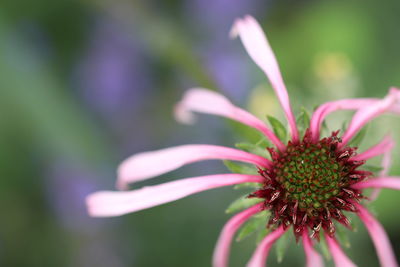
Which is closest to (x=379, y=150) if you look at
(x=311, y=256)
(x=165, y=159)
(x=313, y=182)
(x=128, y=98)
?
(x=313, y=182)

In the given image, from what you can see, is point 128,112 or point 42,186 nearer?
point 42,186

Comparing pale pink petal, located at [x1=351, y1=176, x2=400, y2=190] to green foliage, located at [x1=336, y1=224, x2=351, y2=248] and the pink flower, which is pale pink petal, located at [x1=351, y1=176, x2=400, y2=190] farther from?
green foliage, located at [x1=336, y1=224, x2=351, y2=248]

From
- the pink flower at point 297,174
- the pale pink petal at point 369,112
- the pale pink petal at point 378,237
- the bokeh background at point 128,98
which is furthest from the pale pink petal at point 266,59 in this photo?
the bokeh background at point 128,98

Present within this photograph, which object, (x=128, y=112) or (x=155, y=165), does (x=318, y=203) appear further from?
(x=128, y=112)

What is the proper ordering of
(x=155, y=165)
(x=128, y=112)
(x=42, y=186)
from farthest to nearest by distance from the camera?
(x=128, y=112), (x=42, y=186), (x=155, y=165)

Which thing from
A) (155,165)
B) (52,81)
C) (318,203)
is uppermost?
(52,81)

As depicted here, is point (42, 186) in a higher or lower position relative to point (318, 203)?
higher

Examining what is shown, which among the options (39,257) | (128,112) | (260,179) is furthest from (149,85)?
(260,179)

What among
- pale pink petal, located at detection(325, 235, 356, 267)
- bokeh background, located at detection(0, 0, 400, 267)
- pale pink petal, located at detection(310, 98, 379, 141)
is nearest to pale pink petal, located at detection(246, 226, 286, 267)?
pale pink petal, located at detection(325, 235, 356, 267)
